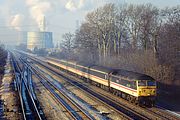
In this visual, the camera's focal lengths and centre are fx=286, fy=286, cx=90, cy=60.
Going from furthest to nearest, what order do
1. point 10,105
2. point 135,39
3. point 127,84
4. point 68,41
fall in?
point 68,41 → point 135,39 → point 127,84 → point 10,105

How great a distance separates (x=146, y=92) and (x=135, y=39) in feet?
108

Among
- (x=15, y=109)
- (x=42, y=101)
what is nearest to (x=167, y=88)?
(x=42, y=101)

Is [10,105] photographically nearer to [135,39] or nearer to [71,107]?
[71,107]

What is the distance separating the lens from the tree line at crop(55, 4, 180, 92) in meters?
35.1

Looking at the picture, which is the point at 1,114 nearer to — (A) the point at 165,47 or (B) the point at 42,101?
(B) the point at 42,101

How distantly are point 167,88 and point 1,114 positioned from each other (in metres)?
18.3

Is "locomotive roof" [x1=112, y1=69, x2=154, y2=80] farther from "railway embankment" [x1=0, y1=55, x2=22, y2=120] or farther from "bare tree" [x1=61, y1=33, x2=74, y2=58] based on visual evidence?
"bare tree" [x1=61, y1=33, x2=74, y2=58]

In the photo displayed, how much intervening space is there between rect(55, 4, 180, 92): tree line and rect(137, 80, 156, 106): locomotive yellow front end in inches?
326

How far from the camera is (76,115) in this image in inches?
825

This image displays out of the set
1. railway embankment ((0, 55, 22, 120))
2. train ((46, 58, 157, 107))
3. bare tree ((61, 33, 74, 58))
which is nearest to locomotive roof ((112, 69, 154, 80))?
train ((46, 58, 157, 107))

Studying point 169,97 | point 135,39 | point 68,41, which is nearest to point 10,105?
point 169,97

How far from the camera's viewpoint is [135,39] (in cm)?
5591

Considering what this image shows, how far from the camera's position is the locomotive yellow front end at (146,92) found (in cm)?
2392

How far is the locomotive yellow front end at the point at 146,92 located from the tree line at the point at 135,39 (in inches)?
326
